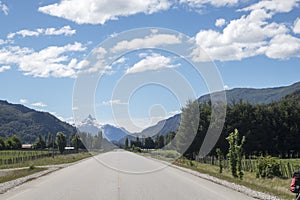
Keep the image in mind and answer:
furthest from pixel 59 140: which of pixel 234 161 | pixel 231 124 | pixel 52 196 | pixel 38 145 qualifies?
pixel 52 196

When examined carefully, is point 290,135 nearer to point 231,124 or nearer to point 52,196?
point 231,124

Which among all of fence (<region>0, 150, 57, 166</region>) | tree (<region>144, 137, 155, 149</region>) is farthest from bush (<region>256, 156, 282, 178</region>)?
tree (<region>144, 137, 155, 149</region>)

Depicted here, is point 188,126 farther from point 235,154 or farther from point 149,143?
point 149,143

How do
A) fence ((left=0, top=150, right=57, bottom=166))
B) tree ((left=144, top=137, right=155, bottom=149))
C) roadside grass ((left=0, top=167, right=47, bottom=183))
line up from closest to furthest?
roadside grass ((left=0, top=167, right=47, bottom=183)) < fence ((left=0, top=150, right=57, bottom=166)) < tree ((left=144, top=137, right=155, bottom=149))

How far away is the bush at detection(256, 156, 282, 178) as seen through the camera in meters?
25.3

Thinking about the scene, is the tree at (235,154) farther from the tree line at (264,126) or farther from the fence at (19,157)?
the fence at (19,157)

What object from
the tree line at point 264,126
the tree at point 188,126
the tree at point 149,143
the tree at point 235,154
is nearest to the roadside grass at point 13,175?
the tree at point 235,154

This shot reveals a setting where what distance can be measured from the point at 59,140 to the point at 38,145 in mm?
46800

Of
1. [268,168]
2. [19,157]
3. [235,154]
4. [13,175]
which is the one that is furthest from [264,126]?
[13,175]

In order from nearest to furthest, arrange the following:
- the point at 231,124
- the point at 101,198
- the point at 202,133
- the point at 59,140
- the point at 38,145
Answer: the point at 101,198, the point at 202,133, the point at 231,124, the point at 59,140, the point at 38,145

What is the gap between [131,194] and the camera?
1460 centimetres

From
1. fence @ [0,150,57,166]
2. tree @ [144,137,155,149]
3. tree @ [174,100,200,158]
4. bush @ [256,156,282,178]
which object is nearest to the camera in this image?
bush @ [256,156,282,178]

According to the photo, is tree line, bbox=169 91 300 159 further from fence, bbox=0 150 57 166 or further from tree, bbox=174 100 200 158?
fence, bbox=0 150 57 166

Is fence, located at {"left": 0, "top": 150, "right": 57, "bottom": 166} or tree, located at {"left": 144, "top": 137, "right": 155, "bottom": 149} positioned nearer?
fence, located at {"left": 0, "top": 150, "right": 57, "bottom": 166}
